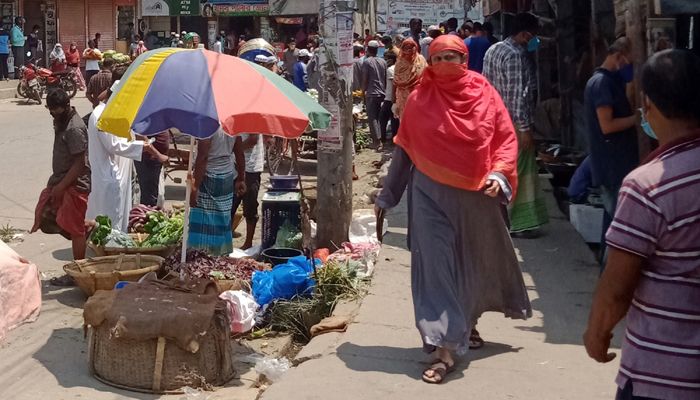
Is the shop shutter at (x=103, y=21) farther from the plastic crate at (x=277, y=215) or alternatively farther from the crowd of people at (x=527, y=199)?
the crowd of people at (x=527, y=199)

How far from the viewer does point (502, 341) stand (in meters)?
5.77

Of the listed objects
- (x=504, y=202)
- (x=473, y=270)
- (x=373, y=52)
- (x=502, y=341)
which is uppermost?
(x=373, y=52)

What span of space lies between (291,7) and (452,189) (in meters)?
33.7

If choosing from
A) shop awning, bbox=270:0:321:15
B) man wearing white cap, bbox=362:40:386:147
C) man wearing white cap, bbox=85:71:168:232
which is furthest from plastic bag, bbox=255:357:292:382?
shop awning, bbox=270:0:321:15

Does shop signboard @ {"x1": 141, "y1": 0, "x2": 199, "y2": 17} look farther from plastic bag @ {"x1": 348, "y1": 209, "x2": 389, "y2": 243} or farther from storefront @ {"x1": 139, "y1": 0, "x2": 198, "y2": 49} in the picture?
plastic bag @ {"x1": 348, "y1": 209, "x2": 389, "y2": 243}

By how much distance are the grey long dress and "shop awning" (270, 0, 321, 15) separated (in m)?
33.4

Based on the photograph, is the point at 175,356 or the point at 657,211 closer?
the point at 657,211

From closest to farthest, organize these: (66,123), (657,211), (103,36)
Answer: (657,211) → (66,123) → (103,36)

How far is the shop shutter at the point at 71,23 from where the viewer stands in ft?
106

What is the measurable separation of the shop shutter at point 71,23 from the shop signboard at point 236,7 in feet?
20.5

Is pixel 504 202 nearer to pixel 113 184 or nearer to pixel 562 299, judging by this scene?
pixel 562 299

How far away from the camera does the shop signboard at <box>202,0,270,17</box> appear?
3812 cm

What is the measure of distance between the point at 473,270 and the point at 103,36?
3097 cm

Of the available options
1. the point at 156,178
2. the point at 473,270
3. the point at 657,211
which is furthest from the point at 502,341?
the point at 156,178
